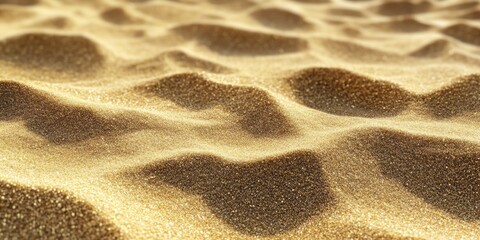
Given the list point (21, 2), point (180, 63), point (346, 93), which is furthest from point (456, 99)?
point (21, 2)

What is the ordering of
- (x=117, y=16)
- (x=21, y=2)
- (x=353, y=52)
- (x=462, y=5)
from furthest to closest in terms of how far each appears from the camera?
1. (x=462, y=5)
2. (x=21, y=2)
3. (x=117, y=16)
4. (x=353, y=52)

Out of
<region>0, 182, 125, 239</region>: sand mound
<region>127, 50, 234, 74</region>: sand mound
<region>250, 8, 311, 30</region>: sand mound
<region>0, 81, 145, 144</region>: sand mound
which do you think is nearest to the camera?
<region>0, 182, 125, 239</region>: sand mound

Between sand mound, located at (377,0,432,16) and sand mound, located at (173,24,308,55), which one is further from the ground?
sand mound, located at (377,0,432,16)

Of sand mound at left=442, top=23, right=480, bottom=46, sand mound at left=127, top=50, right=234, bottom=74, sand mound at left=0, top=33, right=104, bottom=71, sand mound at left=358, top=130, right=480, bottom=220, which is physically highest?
sand mound at left=442, top=23, right=480, bottom=46

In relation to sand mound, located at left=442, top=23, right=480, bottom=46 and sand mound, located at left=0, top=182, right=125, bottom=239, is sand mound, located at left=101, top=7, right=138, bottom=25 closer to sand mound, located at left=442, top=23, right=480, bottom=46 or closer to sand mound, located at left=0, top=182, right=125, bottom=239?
sand mound, located at left=442, top=23, right=480, bottom=46

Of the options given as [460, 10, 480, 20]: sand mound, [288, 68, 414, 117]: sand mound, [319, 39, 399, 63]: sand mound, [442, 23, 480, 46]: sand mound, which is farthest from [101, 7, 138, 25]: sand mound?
[460, 10, 480, 20]: sand mound

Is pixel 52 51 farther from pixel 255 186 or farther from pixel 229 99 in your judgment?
pixel 255 186

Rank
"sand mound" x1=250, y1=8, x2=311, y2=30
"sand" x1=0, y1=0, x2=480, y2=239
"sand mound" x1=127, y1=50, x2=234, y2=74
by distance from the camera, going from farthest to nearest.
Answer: "sand mound" x1=250, y1=8, x2=311, y2=30, "sand mound" x1=127, y1=50, x2=234, y2=74, "sand" x1=0, y1=0, x2=480, y2=239

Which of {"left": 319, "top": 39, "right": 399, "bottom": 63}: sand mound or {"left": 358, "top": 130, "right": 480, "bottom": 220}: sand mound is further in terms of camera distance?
{"left": 319, "top": 39, "right": 399, "bottom": 63}: sand mound
